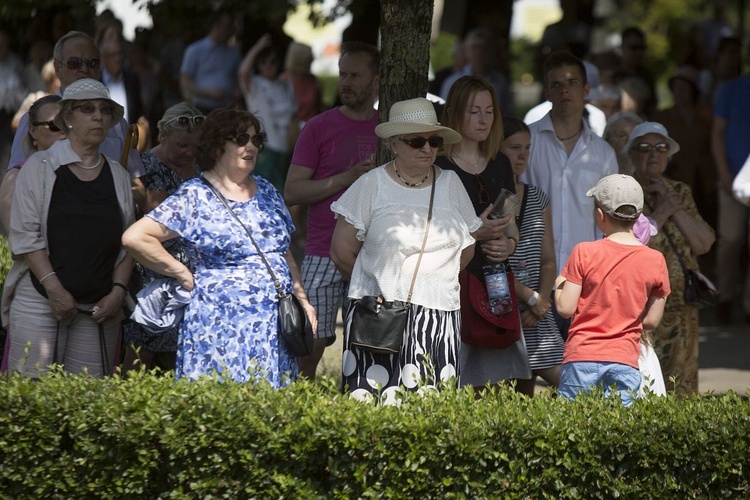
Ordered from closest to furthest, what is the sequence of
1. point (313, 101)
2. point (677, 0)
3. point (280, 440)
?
1. point (280, 440)
2. point (313, 101)
3. point (677, 0)

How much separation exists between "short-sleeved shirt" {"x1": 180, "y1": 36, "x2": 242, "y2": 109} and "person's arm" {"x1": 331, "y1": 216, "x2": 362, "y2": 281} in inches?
314

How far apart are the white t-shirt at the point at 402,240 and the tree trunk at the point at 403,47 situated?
3.14 feet

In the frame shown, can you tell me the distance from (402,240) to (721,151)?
6.28 m

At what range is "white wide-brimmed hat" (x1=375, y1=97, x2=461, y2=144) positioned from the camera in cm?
570

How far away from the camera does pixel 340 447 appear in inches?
189

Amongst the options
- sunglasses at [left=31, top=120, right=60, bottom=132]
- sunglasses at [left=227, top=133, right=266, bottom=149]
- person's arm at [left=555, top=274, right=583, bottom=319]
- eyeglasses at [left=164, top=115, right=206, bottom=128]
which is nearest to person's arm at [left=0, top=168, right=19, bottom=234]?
sunglasses at [left=31, top=120, right=60, bottom=132]

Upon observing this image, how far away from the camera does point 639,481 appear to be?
4973 millimetres

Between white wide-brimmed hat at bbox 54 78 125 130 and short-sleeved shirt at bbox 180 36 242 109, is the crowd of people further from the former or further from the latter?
short-sleeved shirt at bbox 180 36 242 109

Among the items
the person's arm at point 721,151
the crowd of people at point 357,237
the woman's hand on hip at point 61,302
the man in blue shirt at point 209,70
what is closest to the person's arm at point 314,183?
the crowd of people at point 357,237

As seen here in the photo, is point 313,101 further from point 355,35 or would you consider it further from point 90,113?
point 90,113

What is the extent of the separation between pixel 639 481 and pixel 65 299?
2.82 m

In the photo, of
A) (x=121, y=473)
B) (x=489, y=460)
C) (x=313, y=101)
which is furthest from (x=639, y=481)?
(x=313, y=101)

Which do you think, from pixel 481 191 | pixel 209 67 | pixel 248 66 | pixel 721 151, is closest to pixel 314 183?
pixel 481 191

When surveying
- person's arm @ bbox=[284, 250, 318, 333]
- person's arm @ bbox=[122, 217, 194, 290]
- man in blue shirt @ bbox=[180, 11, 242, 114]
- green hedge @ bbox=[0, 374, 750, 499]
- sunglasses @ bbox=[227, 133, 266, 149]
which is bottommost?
green hedge @ bbox=[0, 374, 750, 499]
